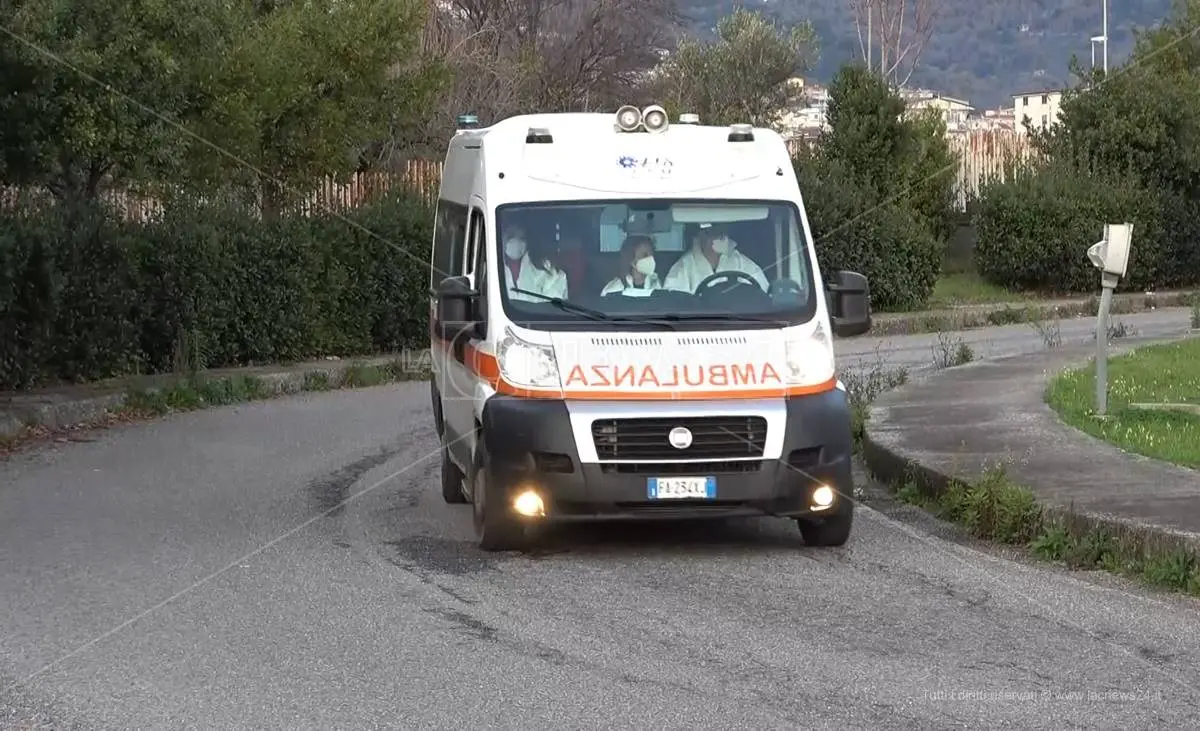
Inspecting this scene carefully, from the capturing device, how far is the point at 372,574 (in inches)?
393

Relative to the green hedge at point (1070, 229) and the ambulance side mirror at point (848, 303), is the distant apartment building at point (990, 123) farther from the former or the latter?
the ambulance side mirror at point (848, 303)

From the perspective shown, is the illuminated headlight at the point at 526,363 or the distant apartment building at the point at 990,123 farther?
the distant apartment building at the point at 990,123

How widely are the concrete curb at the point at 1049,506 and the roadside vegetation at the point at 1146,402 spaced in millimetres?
1554

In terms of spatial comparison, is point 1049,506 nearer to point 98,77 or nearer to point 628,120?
point 628,120

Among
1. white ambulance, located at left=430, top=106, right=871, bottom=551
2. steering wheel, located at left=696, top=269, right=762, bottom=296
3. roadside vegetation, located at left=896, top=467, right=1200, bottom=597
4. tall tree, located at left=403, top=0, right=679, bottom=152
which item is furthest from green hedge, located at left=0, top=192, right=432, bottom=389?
tall tree, located at left=403, top=0, right=679, bottom=152

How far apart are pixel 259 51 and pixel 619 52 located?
96.2ft

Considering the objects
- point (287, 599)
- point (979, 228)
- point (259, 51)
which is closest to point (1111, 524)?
point (287, 599)

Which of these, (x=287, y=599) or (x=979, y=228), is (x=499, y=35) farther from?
(x=287, y=599)

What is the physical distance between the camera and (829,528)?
34.9ft

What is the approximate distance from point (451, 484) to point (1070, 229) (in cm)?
2257

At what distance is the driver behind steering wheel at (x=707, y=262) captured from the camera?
10.9 metres

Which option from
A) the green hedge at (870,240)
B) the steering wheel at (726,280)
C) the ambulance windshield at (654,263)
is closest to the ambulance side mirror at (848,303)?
the ambulance windshield at (654,263)

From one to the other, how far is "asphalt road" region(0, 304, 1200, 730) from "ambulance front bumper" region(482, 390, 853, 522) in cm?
32

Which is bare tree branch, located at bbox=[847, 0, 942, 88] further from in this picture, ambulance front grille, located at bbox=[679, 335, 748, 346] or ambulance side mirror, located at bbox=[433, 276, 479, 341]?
ambulance front grille, located at bbox=[679, 335, 748, 346]
